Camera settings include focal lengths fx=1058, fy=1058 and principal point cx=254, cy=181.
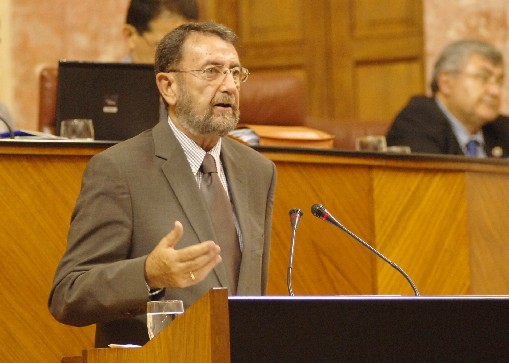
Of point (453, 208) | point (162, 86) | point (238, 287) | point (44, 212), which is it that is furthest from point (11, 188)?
point (453, 208)

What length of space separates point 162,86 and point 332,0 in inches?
165

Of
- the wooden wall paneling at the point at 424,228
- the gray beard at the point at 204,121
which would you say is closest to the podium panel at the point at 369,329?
the gray beard at the point at 204,121

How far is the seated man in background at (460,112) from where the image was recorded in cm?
482

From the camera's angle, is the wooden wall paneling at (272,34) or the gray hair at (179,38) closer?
the gray hair at (179,38)

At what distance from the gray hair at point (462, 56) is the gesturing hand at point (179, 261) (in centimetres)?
319

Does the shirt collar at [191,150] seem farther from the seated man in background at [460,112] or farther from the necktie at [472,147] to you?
the necktie at [472,147]

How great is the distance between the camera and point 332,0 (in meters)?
6.96

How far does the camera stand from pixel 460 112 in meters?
5.08

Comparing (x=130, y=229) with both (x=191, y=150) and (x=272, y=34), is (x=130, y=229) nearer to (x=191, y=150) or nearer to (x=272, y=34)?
(x=191, y=150)

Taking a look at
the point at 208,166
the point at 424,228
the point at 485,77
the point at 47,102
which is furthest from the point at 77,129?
the point at 485,77

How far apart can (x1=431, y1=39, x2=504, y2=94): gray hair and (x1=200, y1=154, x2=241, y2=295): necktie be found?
101 inches

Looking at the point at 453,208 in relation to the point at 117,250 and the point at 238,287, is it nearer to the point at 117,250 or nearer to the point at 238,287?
the point at 238,287

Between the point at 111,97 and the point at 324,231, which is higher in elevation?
the point at 111,97

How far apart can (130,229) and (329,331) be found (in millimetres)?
922
